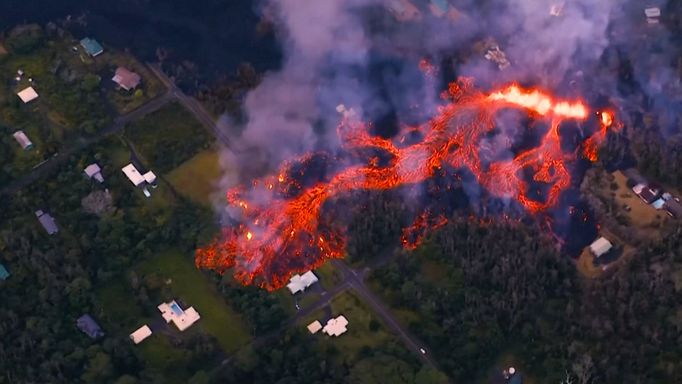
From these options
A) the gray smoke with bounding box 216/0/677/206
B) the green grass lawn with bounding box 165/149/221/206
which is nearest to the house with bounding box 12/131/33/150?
the green grass lawn with bounding box 165/149/221/206

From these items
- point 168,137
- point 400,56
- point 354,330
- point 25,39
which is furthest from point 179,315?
point 25,39

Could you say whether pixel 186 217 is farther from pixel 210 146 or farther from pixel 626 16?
pixel 626 16

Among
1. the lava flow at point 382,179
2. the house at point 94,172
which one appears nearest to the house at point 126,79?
the house at point 94,172

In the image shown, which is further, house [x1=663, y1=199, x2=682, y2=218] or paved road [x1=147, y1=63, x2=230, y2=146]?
paved road [x1=147, y1=63, x2=230, y2=146]

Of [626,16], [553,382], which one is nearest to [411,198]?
[553,382]

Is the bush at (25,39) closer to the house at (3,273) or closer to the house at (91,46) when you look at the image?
the house at (91,46)

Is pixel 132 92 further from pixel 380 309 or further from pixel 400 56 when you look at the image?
pixel 380 309

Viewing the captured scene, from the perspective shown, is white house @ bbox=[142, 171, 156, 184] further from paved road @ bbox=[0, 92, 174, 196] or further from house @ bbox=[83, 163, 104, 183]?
paved road @ bbox=[0, 92, 174, 196]
